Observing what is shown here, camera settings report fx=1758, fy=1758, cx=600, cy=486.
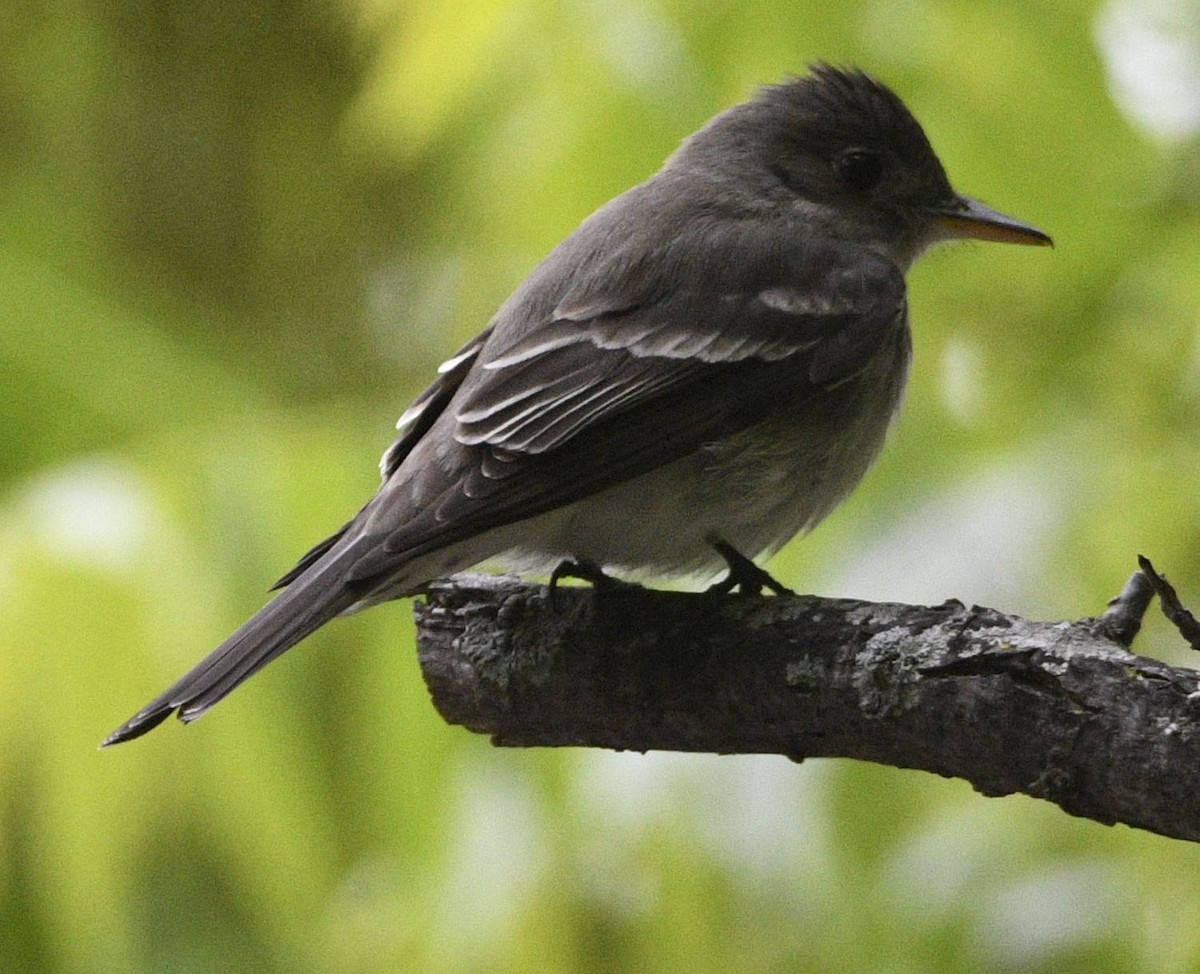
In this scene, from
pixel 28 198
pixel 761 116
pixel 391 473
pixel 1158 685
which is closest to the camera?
pixel 1158 685

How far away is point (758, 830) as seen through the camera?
128 inches

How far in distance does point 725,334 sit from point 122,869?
1.71m

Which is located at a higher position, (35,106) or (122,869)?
(35,106)

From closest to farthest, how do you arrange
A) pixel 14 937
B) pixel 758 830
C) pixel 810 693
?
pixel 810 693
pixel 758 830
pixel 14 937

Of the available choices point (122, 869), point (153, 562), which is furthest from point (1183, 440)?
→ point (122, 869)

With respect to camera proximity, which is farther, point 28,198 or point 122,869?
point 28,198

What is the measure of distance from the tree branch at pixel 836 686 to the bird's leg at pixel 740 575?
10 centimetres

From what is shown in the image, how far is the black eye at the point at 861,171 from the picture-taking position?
399 centimetres

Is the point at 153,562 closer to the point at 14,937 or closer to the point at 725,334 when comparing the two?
the point at 725,334

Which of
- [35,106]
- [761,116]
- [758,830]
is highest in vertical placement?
[35,106]

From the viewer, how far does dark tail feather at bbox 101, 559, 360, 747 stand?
2.63 m

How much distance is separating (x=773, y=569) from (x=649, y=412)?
74 centimetres

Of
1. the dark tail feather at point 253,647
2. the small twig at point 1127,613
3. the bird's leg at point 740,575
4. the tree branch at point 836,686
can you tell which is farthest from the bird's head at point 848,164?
the small twig at point 1127,613

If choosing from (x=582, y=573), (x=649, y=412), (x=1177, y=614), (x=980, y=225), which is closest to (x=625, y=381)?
(x=649, y=412)
